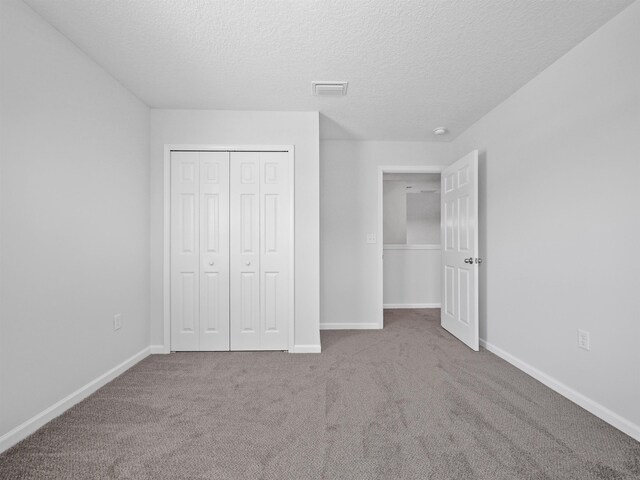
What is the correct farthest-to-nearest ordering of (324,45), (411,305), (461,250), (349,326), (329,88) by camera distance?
(411,305), (349,326), (461,250), (329,88), (324,45)

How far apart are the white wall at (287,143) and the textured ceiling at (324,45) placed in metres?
0.16

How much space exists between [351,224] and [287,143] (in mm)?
1398

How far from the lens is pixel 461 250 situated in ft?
10.5

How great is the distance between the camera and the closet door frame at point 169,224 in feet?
9.59

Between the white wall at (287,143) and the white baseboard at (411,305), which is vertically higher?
the white wall at (287,143)

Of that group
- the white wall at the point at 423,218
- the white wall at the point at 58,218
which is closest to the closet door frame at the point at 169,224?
the white wall at the point at 58,218

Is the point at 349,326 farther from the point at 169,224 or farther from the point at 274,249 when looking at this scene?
the point at 169,224

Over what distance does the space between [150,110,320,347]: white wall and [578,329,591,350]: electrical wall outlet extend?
204cm

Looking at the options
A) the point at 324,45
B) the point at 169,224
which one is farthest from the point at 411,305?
the point at 324,45

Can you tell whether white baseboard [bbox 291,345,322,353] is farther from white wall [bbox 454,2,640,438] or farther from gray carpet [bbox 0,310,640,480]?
white wall [bbox 454,2,640,438]

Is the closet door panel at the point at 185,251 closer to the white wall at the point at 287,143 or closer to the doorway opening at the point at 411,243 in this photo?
the white wall at the point at 287,143

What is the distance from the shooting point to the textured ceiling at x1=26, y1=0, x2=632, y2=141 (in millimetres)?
1670

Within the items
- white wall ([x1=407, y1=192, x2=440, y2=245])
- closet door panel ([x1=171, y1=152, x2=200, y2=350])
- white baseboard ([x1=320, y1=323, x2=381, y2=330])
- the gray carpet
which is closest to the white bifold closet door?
→ closet door panel ([x1=171, y1=152, x2=200, y2=350])

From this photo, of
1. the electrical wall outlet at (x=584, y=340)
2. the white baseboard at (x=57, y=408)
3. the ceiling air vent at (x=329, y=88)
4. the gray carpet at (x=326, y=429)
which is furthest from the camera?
the ceiling air vent at (x=329, y=88)
